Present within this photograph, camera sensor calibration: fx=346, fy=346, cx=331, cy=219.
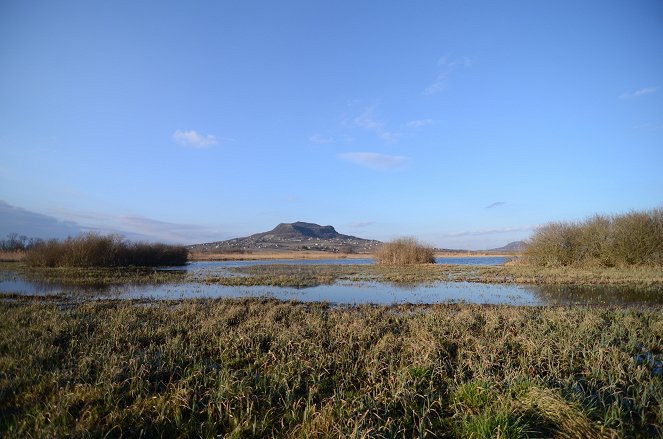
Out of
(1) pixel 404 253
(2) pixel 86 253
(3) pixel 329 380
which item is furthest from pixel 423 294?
(2) pixel 86 253

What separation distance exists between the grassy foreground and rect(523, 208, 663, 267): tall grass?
32.6 meters

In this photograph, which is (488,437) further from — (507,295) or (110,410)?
(507,295)

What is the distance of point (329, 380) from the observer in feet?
23.2

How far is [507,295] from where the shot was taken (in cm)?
2205

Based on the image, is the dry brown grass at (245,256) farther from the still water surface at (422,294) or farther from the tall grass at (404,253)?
the still water surface at (422,294)

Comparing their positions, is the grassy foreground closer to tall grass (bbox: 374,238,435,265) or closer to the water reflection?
the water reflection

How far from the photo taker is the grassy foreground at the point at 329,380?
16.7ft

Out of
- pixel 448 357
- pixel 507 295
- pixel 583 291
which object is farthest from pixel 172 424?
pixel 583 291

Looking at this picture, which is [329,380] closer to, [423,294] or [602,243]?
[423,294]

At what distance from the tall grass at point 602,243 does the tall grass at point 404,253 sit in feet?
53.5

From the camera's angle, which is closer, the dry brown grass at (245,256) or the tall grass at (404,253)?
the tall grass at (404,253)

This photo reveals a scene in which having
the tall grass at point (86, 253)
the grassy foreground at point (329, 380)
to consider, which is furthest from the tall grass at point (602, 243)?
the tall grass at point (86, 253)

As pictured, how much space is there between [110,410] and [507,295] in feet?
72.8

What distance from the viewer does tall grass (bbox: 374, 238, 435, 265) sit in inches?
2276
